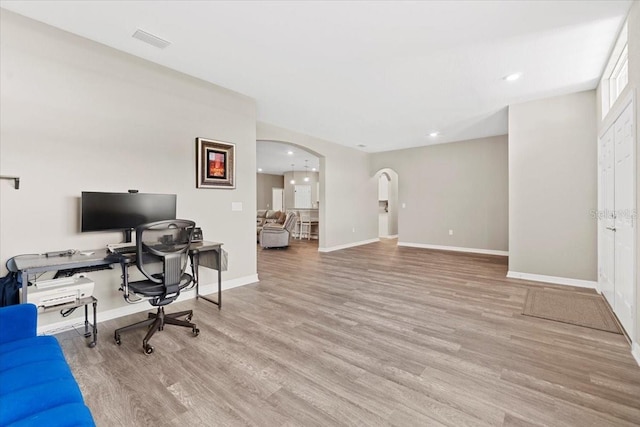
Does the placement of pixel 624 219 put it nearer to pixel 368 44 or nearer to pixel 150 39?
pixel 368 44

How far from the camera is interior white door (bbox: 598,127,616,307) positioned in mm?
3148

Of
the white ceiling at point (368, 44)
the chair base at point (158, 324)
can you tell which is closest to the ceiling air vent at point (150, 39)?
the white ceiling at point (368, 44)

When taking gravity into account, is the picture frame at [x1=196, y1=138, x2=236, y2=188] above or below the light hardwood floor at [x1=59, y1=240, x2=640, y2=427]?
above

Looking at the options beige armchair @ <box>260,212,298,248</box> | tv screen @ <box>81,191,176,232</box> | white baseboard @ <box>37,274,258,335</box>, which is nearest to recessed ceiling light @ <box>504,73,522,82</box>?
tv screen @ <box>81,191,176,232</box>

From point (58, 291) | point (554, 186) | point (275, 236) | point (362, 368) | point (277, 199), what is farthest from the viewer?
point (277, 199)

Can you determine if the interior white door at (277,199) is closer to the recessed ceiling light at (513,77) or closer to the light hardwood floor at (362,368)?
the light hardwood floor at (362,368)

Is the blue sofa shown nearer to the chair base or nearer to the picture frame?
the chair base

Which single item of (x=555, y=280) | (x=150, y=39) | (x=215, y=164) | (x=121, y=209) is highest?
(x=150, y=39)

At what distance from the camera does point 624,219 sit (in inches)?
108

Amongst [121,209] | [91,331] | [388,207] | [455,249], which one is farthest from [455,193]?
[91,331]

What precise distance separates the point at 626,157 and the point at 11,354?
461 cm

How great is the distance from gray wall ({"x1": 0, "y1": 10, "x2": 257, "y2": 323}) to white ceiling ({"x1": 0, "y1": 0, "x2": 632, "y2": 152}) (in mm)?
214

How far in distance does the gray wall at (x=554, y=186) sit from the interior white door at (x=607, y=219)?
0.87ft

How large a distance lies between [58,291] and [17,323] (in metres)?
0.69
